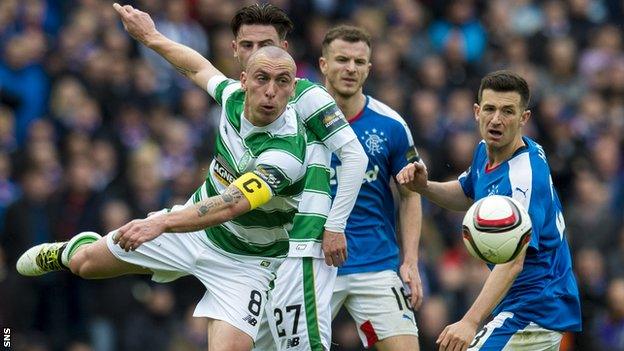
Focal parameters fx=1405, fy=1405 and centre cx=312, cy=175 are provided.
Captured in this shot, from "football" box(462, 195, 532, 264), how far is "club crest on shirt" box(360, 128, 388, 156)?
176cm

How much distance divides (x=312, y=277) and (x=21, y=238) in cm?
563

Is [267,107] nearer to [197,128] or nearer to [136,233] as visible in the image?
[136,233]

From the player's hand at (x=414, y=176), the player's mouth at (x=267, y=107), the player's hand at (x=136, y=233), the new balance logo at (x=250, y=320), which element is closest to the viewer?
the player's hand at (x=136, y=233)

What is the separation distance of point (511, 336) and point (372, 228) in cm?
185

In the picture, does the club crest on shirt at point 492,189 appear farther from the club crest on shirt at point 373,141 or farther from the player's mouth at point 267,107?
the player's mouth at point 267,107

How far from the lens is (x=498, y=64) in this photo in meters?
20.2

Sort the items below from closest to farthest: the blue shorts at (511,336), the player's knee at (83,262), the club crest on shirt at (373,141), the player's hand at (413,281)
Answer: the blue shorts at (511,336), the player's knee at (83,262), the player's hand at (413,281), the club crest on shirt at (373,141)

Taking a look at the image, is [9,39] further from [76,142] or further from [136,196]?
[136,196]

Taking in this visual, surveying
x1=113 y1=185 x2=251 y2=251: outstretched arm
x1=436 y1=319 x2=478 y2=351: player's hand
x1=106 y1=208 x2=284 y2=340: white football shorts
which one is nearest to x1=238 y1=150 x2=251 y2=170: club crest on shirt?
x1=113 y1=185 x2=251 y2=251: outstretched arm

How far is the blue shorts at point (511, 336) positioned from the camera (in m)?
9.31

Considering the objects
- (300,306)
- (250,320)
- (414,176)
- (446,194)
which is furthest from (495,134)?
(250,320)

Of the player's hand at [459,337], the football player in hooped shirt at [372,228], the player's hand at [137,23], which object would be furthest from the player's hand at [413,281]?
the player's hand at [137,23]

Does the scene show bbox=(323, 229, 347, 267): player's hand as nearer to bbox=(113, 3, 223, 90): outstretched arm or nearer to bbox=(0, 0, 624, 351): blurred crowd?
bbox=(113, 3, 223, 90): outstretched arm

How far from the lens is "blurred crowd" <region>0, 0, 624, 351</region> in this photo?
14750 mm
